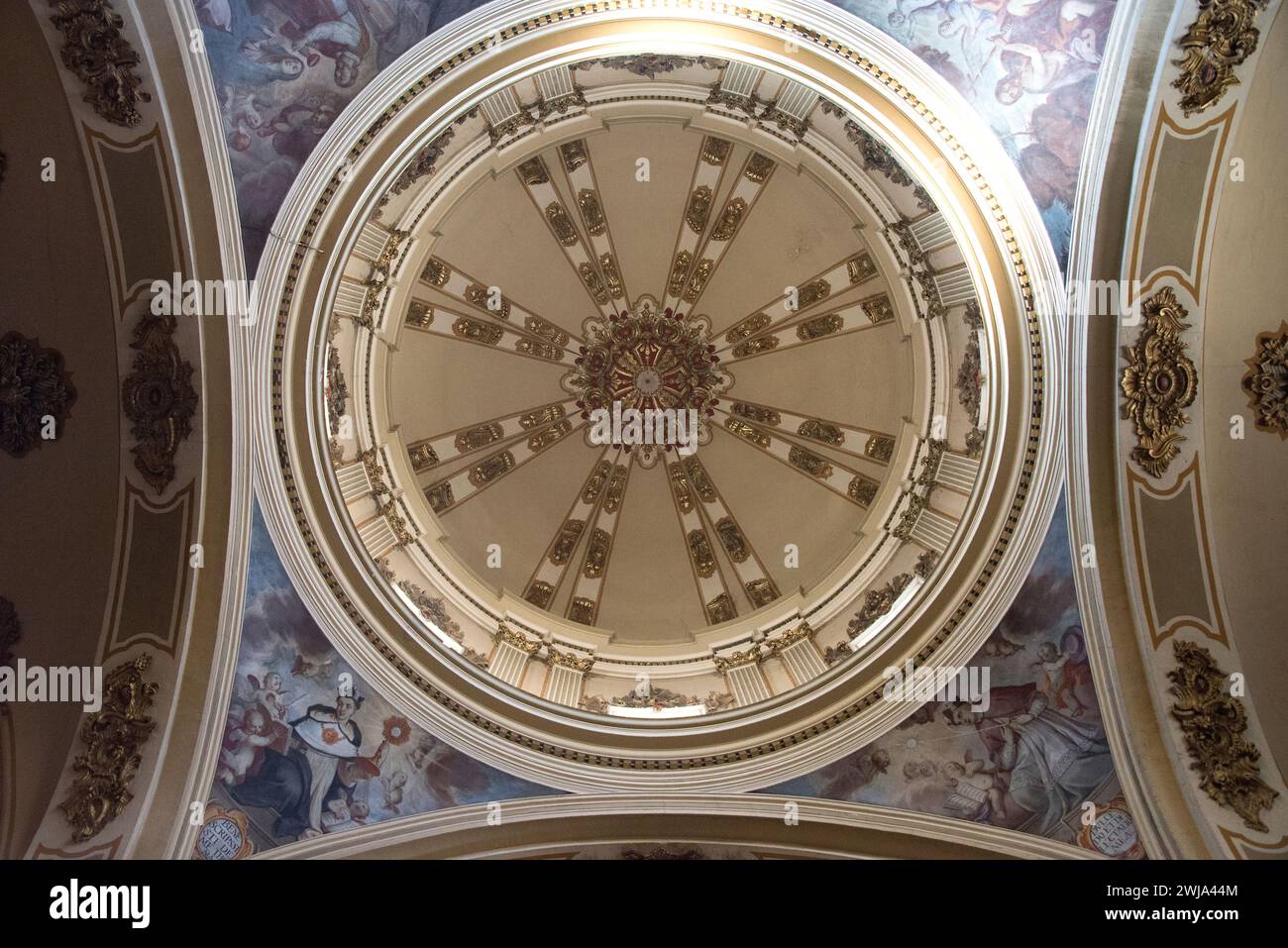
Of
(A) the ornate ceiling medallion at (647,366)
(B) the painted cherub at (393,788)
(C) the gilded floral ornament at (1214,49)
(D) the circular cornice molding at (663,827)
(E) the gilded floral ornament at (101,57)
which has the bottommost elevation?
(D) the circular cornice molding at (663,827)

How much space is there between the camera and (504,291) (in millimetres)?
15195

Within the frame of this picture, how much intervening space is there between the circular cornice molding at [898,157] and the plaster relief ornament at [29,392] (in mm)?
1937

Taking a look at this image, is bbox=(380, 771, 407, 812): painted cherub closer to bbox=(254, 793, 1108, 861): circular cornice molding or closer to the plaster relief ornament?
bbox=(254, 793, 1108, 861): circular cornice molding

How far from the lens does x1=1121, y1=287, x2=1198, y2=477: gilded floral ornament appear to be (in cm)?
909

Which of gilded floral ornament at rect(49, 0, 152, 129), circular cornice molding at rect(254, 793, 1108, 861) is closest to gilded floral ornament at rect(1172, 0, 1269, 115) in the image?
circular cornice molding at rect(254, 793, 1108, 861)

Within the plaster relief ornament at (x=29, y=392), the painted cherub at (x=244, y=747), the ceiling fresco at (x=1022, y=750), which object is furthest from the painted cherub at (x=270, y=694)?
the ceiling fresco at (x=1022, y=750)

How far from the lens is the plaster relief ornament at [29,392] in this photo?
890 cm

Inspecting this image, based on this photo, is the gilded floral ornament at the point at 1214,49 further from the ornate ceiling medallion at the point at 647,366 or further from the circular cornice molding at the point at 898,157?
the ornate ceiling medallion at the point at 647,366

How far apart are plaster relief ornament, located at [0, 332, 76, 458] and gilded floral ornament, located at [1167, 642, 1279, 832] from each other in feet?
40.7

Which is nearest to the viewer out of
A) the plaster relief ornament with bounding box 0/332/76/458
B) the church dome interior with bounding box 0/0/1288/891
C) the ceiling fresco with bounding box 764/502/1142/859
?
the church dome interior with bounding box 0/0/1288/891

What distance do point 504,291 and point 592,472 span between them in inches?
142

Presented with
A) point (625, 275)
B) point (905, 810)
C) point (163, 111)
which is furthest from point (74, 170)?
point (905, 810)

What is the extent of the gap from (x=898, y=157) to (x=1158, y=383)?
3.78 metres

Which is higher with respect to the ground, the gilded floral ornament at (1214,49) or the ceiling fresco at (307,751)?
the gilded floral ornament at (1214,49)
